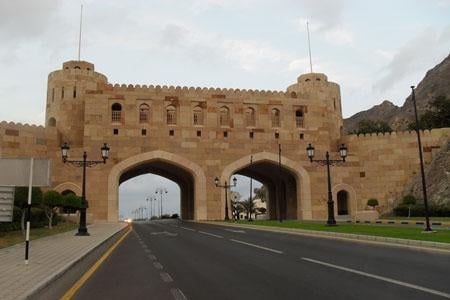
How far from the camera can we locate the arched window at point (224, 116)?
1906 inches

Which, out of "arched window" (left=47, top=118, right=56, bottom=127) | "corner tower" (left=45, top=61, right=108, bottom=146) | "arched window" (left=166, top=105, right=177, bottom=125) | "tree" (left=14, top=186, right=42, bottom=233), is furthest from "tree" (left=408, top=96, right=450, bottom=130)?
"tree" (left=14, top=186, right=42, bottom=233)

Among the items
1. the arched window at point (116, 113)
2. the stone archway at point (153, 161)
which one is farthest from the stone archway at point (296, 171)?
the arched window at point (116, 113)

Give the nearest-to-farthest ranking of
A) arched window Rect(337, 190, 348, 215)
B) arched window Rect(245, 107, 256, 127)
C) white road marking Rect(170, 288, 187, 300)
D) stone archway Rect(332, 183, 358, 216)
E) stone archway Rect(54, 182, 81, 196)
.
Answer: white road marking Rect(170, 288, 187, 300) → stone archway Rect(54, 182, 81, 196) → stone archway Rect(332, 183, 358, 216) → arched window Rect(245, 107, 256, 127) → arched window Rect(337, 190, 348, 215)

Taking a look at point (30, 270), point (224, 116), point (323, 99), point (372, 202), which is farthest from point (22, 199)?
point (323, 99)

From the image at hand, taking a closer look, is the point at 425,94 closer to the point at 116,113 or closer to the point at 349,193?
the point at 349,193

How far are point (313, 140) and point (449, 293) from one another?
4343cm

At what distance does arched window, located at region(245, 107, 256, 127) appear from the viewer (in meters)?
48.9

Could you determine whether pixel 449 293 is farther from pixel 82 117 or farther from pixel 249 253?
pixel 82 117

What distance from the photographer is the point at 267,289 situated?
7.31 metres

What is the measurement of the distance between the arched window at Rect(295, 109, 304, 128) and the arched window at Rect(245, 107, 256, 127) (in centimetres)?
467

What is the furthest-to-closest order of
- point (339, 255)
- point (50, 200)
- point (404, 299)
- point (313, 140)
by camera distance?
1. point (313, 140)
2. point (50, 200)
3. point (339, 255)
4. point (404, 299)

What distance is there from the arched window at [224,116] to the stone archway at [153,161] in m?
5.44

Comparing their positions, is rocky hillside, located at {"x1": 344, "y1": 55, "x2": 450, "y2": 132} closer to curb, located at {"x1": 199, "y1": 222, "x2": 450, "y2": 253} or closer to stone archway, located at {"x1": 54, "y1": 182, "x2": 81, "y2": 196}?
stone archway, located at {"x1": 54, "y1": 182, "x2": 81, "y2": 196}

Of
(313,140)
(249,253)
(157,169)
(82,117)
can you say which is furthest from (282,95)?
(249,253)
